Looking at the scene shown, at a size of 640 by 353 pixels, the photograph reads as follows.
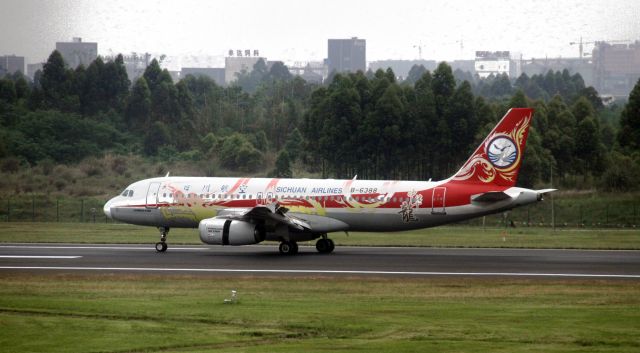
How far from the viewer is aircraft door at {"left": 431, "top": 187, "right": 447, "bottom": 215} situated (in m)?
49.7

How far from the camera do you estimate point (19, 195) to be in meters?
84.1

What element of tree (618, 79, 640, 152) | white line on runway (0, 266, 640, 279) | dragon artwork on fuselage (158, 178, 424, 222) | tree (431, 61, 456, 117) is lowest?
white line on runway (0, 266, 640, 279)

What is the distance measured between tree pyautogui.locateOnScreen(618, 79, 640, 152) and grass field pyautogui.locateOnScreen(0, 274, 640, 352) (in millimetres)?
58062

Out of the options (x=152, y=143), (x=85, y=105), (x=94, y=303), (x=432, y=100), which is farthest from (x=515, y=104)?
(x=94, y=303)

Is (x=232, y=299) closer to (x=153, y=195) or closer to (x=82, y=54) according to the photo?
(x=153, y=195)

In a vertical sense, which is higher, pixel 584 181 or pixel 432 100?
pixel 432 100

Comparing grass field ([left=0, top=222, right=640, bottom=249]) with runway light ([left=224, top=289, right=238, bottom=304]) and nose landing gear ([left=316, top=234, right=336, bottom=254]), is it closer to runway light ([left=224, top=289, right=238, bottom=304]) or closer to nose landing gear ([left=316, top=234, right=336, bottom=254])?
nose landing gear ([left=316, top=234, right=336, bottom=254])

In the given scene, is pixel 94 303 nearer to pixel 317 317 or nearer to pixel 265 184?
pixel 317 317

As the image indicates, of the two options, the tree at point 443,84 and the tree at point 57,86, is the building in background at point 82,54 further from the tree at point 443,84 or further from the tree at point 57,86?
the tree at point 443,84

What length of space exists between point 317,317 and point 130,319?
547 cm

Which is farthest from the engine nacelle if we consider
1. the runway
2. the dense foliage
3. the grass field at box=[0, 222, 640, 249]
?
the dense foliage

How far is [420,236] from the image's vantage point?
64062mm

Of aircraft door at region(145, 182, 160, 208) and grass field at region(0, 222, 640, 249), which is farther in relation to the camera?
grass field at region(0, 222, 640, 249)

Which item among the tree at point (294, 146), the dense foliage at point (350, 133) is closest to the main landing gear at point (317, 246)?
the dense foliage at point (350, 133)
